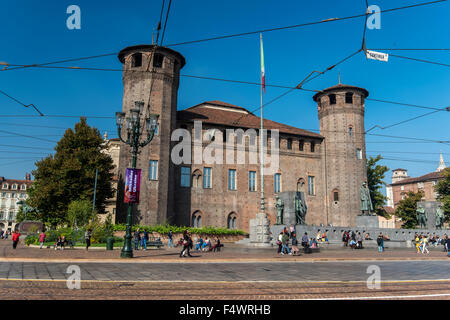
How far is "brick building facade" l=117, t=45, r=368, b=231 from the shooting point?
31.8m

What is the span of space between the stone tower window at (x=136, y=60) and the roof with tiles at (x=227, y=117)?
6.32 metres

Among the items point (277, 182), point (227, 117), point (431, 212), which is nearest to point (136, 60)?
point (227, 117)

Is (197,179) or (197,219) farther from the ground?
(197,179)

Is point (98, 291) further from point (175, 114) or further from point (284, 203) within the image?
point (175, 114)

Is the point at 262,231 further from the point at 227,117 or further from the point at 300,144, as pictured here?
the point at 300,144

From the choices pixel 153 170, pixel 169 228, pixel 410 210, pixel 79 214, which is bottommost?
pixel 169 228

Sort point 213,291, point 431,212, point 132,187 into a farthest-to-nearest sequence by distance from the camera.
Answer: point 431,212
point 132,187
point 213,291

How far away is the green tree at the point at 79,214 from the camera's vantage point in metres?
26.2

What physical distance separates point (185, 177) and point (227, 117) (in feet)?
30.3

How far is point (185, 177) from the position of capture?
34750mm

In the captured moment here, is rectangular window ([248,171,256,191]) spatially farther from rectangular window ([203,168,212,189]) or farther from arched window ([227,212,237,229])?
rectangular window ([203,168,212,189])

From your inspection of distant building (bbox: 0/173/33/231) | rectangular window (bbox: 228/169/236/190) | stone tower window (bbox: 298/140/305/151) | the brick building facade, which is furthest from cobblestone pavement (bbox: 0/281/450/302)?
distant building (bbox: 0/173/33/231)

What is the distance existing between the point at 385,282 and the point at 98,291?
6.78m

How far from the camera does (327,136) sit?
138 ft
